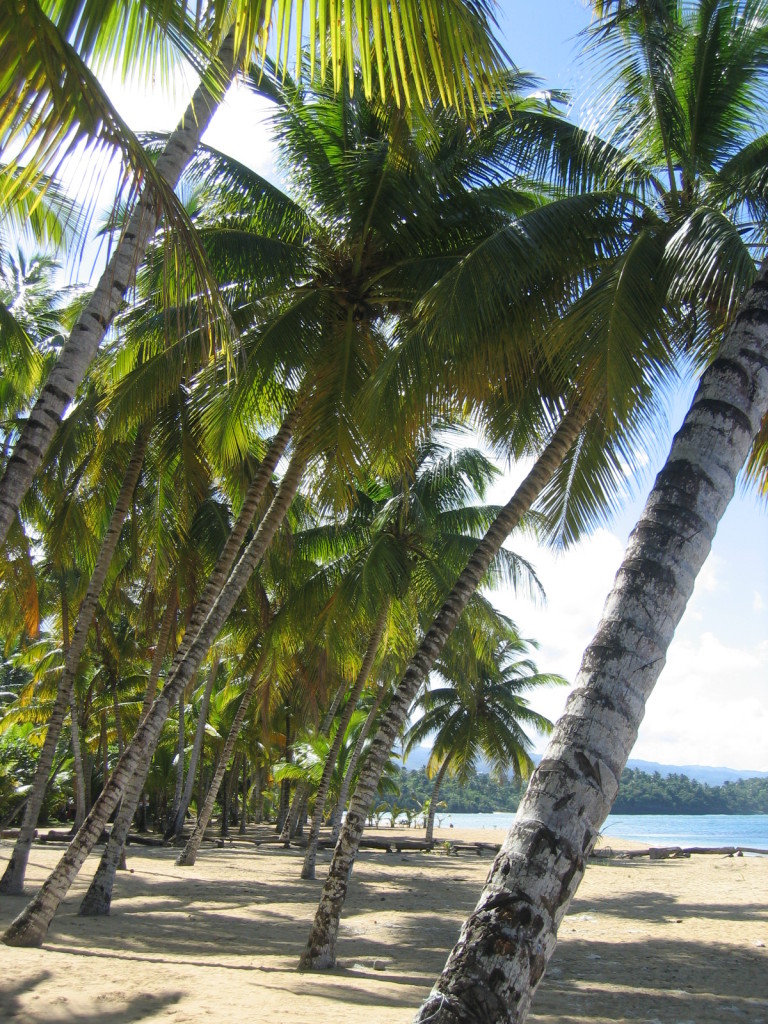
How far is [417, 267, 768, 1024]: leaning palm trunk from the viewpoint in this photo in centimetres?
234

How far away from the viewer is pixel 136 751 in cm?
878

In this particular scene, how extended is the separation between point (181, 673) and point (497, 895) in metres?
7.10

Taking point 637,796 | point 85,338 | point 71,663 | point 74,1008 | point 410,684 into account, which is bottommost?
point 637,796

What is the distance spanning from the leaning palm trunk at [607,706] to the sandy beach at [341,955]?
3783 mm

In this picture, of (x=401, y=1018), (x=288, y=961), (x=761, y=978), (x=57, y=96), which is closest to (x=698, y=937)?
(x=761, y=978)

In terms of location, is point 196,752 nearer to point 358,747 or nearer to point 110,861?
point 358,747

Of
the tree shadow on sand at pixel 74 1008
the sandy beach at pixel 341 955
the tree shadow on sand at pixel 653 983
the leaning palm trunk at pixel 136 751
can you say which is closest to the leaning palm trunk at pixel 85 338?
the tree shadow on sand at pixel 74 1008

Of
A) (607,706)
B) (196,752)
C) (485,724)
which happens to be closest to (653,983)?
(607,706)

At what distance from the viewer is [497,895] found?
2.48m

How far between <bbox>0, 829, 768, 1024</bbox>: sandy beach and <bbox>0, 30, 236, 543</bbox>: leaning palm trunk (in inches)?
138

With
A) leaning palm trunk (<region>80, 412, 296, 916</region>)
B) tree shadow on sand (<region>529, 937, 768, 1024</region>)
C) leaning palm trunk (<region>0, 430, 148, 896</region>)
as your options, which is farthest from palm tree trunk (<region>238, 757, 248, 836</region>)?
tree shadow on sand (<region>529, 937, 768, 1024</region>)

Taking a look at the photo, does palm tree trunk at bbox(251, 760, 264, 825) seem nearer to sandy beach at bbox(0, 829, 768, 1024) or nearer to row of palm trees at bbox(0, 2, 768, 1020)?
sandy beach at bbox(0, 829, 768, 1024)

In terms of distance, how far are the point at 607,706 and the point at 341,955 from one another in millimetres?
7527

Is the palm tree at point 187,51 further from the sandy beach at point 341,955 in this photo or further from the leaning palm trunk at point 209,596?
the leaning palm trunk at point 209,596
